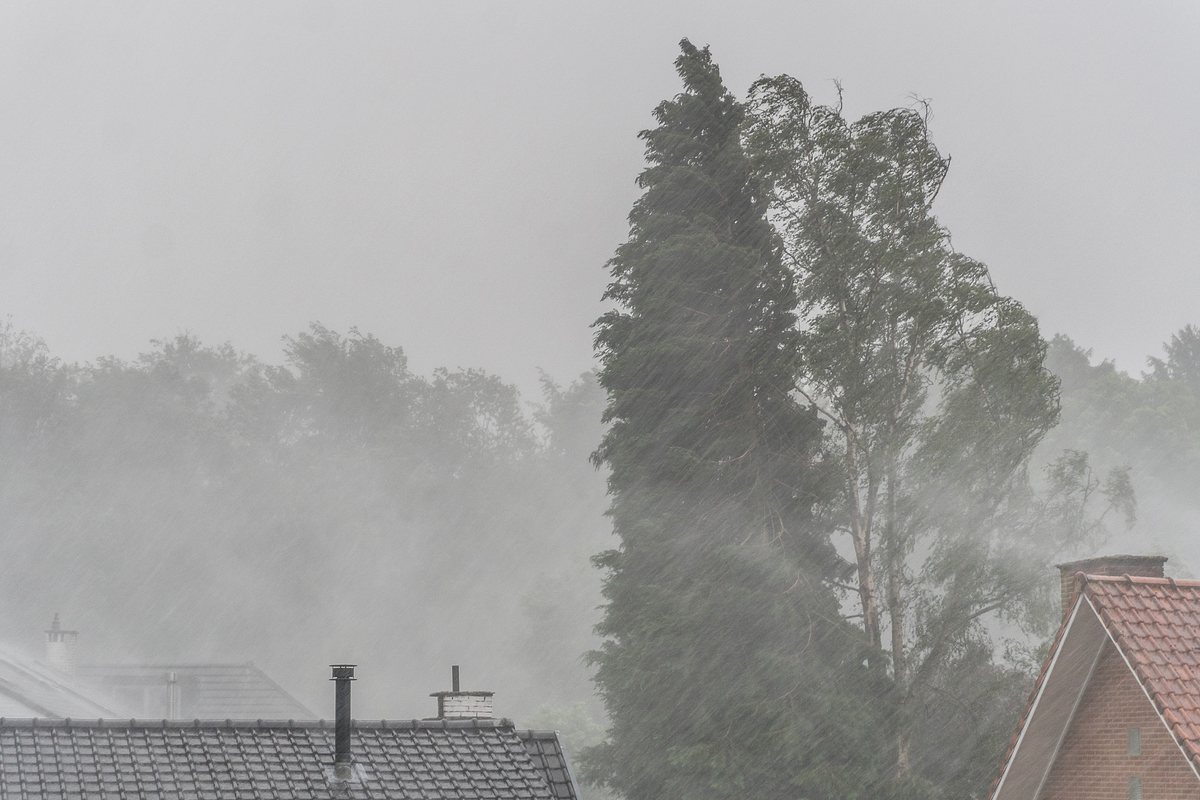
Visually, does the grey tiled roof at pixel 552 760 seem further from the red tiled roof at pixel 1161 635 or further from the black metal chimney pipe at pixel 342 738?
the red tiled roof at pixel 1161 635

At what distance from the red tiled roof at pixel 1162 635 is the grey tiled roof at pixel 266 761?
20.2 feet

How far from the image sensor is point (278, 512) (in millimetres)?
82375

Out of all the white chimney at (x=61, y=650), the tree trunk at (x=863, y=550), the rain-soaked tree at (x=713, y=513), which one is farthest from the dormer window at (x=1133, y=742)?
the white chimney at (x=61, y=650)

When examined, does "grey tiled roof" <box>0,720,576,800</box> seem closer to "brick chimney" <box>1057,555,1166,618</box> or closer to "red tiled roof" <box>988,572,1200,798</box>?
"red tiled roof" <box>988,572,1200,798</box>

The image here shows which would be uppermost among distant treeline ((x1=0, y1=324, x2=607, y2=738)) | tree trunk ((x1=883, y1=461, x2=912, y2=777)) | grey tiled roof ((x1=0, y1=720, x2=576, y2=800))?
distant treeline ((x1=0, y1=324, x2=607, y2=738))

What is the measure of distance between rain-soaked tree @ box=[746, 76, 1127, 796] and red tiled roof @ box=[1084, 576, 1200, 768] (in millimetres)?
12933

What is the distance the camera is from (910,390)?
94.8 ft

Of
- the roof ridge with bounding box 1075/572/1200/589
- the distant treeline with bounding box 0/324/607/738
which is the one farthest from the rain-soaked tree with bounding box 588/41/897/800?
the distant treeline with bounding box 0/324/607/738

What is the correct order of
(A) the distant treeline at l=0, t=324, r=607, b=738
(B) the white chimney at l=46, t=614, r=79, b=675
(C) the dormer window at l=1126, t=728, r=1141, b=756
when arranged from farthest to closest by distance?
(A) the distant treeline at l=0, t=324, r=607, b=738 < (B) the white chimney at l=46, t=614, r=79, b=675 < (C) the dormer window at l=1126, t=728, r=1141, b=756

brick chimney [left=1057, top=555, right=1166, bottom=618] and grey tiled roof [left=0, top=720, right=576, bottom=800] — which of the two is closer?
grey tiled roof [left=0, top=720, right=576, bottom=800]

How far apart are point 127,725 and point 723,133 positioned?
68.8 feet

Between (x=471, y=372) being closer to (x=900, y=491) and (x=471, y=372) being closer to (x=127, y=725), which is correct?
(x=900, y=491)

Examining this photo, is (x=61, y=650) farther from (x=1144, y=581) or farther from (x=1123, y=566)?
(x=1144, y=581)

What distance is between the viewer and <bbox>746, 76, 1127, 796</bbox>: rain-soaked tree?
2764cm
